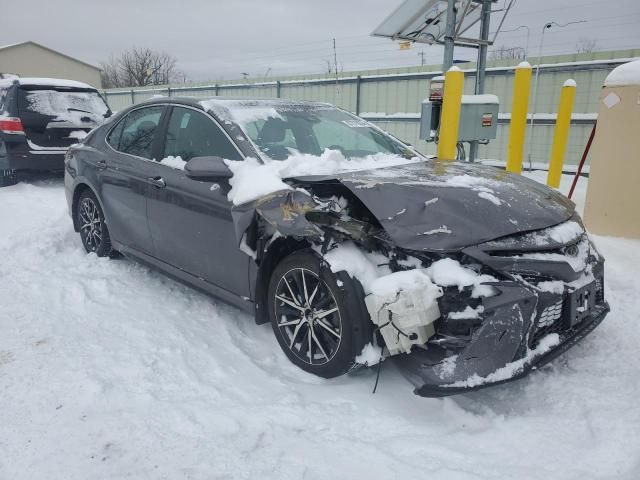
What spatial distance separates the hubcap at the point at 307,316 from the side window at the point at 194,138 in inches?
38.4

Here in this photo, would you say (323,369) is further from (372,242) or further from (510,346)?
(510,346)

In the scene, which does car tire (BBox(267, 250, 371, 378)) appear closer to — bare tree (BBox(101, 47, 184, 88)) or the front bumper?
the front bumper

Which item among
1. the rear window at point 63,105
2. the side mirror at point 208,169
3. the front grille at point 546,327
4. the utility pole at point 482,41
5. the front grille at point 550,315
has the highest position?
the utility pole at point 482,41

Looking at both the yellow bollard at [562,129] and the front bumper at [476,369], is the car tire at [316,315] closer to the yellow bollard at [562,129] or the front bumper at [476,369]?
the front bumper at [476,369]

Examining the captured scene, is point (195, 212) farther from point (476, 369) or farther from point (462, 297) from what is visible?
point (476, 369)

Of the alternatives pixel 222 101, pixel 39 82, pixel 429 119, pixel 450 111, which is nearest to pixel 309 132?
pixel 222 101

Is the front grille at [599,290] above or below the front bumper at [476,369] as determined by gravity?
above

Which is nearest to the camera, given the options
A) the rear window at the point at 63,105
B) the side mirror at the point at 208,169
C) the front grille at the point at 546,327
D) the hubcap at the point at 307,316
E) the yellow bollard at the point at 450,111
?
the front grille at the point at 546,327

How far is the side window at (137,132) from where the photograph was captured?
4.04 metres

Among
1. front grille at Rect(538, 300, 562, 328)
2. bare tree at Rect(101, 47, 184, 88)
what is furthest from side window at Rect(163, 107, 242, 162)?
bare tree at Rect(101, 47, 184, 88)

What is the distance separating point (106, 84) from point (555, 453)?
187 ft

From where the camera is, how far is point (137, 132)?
426 cm

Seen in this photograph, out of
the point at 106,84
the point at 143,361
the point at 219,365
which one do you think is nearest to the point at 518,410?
the point at 219,365

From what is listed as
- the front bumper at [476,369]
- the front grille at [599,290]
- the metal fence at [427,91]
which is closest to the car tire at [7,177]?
the metal fence at [427,91]
